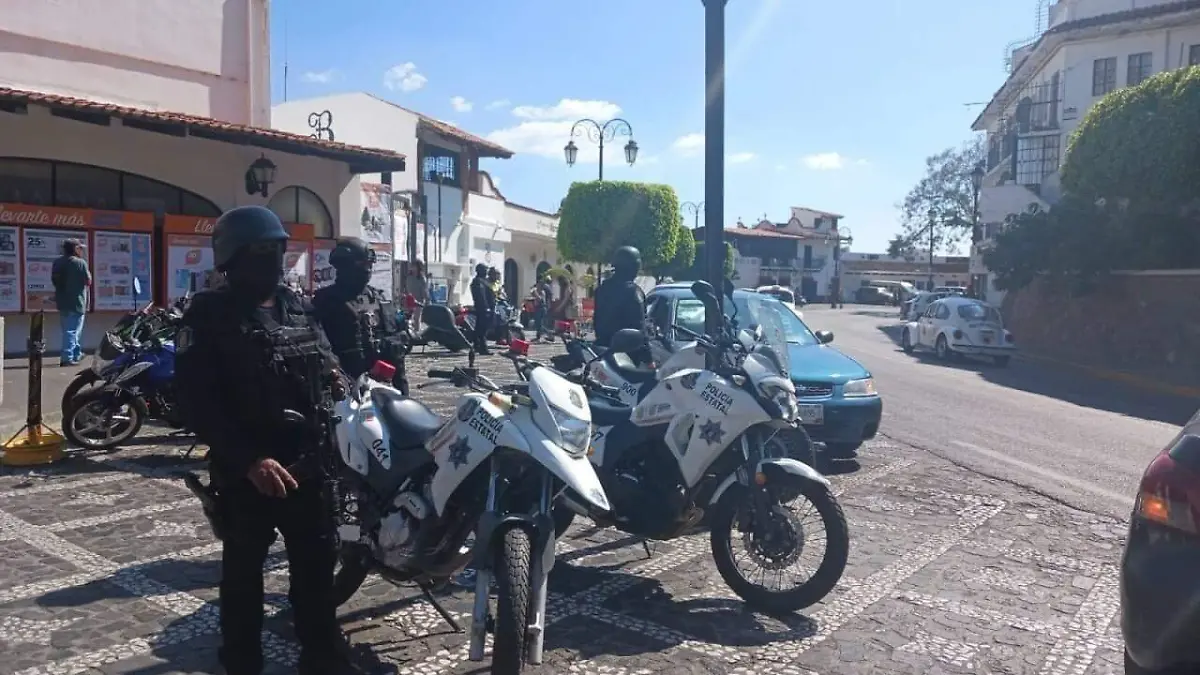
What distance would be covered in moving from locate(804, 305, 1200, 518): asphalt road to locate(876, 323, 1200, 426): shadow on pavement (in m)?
0.03

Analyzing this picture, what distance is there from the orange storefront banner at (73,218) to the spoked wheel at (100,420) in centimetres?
684

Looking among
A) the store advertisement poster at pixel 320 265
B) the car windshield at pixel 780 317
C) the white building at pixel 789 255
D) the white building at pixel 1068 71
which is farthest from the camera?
the white building at pixel 789 255

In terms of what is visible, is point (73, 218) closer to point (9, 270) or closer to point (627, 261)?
point (9, 270)

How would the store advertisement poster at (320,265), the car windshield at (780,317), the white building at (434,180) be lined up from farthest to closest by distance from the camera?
the white building at (434,180) < the store advertisement poster at (320,265) < the car windshield at (780,317)

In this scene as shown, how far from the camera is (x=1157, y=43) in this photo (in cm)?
3234

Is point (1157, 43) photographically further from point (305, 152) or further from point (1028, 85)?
point (305, 152)

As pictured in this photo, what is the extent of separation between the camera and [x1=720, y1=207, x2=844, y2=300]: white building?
7550cm

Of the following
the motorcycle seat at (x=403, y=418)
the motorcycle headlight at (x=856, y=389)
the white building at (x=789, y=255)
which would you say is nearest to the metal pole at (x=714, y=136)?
the motorcycle headlight at (x=856, y=389)

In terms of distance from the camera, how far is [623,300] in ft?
24.8

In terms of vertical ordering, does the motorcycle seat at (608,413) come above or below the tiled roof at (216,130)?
below

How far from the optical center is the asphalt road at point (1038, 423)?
8.16 m

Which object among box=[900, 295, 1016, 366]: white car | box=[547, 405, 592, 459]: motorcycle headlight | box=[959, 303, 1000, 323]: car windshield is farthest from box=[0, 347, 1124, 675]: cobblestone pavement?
box=[959, 303, 1000, 323]: car windshield

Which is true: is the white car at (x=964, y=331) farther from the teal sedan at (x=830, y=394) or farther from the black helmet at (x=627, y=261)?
the black helmet at (x=627, y=261)

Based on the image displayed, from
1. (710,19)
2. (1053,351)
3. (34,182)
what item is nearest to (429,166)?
(34,182)
